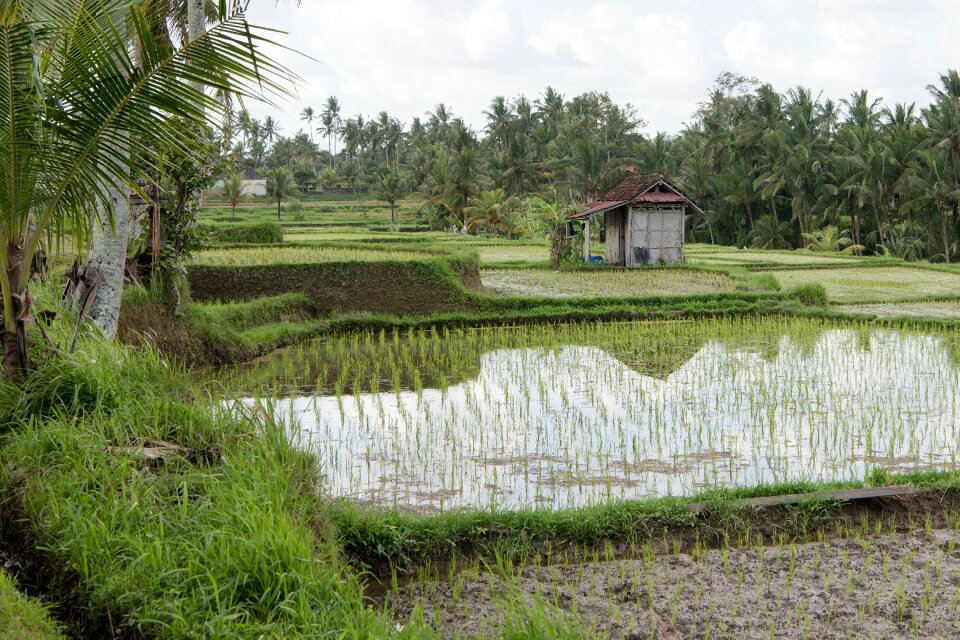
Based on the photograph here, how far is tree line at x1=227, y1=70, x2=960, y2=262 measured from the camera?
29094mm

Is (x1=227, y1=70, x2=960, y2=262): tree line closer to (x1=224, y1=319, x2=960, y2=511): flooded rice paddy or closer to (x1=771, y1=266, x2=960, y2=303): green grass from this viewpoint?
(x1=771, y1=266, x2=960, y2=303): green grass

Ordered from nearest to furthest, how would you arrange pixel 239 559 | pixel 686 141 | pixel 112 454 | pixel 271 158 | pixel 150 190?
1. pixel 239 559
2. pixel 112 454
3. pixel 150 190
4. pixel 686 141
5. pixel 271 158

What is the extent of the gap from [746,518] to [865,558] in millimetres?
576

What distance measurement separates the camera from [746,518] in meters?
4.39

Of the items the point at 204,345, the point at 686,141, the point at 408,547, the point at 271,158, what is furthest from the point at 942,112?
the point at 271,158

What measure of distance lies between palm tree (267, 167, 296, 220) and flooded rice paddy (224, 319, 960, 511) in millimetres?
27756

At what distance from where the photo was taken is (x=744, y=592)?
12.1 feet

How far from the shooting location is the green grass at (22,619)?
8.45ft

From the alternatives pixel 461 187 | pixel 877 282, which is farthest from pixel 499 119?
pixel 877 282

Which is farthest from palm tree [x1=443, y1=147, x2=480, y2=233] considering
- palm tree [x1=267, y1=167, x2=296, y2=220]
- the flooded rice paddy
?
the flooded rice paddy

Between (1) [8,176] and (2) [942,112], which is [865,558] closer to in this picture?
(1) [8,176]

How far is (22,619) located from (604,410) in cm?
469

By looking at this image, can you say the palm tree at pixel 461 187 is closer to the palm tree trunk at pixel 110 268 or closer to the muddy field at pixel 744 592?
the palm tree trunk at pixel 110 268

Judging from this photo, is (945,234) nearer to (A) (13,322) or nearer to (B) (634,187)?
(B) (634,187)
